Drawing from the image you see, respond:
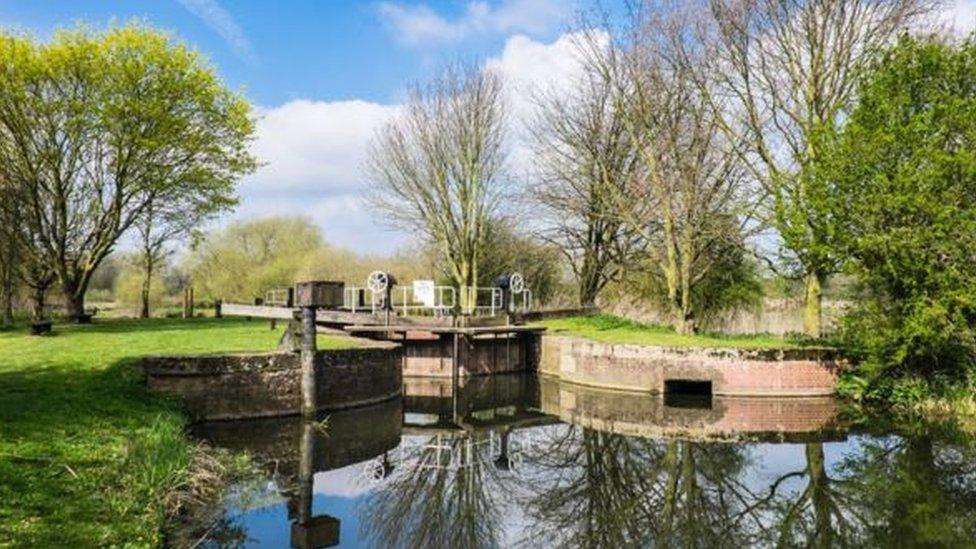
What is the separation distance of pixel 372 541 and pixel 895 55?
52.9 feet

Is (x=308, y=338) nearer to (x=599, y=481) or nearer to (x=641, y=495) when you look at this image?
(x=599, y=481)

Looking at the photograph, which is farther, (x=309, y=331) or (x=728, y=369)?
(x=728, y=369)

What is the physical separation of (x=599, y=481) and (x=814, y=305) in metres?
13.7

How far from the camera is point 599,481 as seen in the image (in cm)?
1096

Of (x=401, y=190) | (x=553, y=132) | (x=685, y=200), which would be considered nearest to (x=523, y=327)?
(x=685, y=200)

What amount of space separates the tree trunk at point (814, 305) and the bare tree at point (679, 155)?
8.82ft

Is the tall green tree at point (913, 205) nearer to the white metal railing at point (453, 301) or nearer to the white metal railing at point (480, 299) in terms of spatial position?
the white metal railing at point (453, 301)

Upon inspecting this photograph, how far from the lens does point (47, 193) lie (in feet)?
76.1

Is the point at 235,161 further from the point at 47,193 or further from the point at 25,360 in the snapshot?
the point at 25,360

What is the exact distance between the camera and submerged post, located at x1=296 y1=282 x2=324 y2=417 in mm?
13679

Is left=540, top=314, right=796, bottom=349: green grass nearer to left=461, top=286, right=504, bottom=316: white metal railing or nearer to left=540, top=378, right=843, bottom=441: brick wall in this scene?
left=540, top=378, right=843, bottom=441: brick wall

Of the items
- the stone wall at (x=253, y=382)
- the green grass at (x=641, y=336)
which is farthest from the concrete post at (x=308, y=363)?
the green grass at (x=641, y=336)

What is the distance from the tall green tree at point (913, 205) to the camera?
15164 millimetres

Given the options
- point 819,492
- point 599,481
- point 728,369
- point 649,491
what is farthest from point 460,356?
point 819,492
